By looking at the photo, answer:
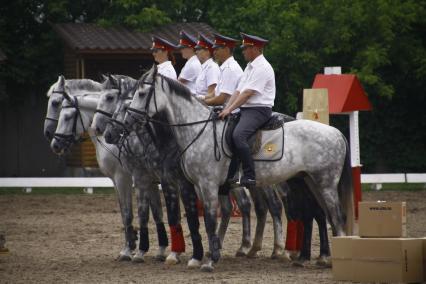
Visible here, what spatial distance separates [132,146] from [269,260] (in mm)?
2243

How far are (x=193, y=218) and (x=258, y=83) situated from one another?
1.85m

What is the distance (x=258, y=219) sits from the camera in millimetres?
14016

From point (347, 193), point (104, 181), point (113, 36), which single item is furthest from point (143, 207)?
point (113, 36)

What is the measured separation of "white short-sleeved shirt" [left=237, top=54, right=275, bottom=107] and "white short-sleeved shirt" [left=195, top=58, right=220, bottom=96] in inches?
50.7

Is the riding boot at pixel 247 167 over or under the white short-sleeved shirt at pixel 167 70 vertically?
under

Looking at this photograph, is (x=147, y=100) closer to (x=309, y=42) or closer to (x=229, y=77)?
(x=229, y=77)

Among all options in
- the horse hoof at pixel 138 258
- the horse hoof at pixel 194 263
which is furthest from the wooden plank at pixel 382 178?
the horse hoof at pixel 194 263

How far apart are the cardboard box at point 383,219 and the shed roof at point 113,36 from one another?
51.4ft

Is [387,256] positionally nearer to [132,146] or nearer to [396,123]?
[132,146]

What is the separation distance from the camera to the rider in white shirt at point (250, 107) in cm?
1207

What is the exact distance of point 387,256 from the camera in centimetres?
1045

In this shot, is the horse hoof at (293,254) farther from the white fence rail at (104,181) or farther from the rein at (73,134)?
the white fence rail at (104,181)

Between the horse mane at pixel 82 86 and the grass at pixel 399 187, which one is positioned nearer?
the horse mane at pixel 82 86

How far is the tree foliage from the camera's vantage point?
26781 millimetres
